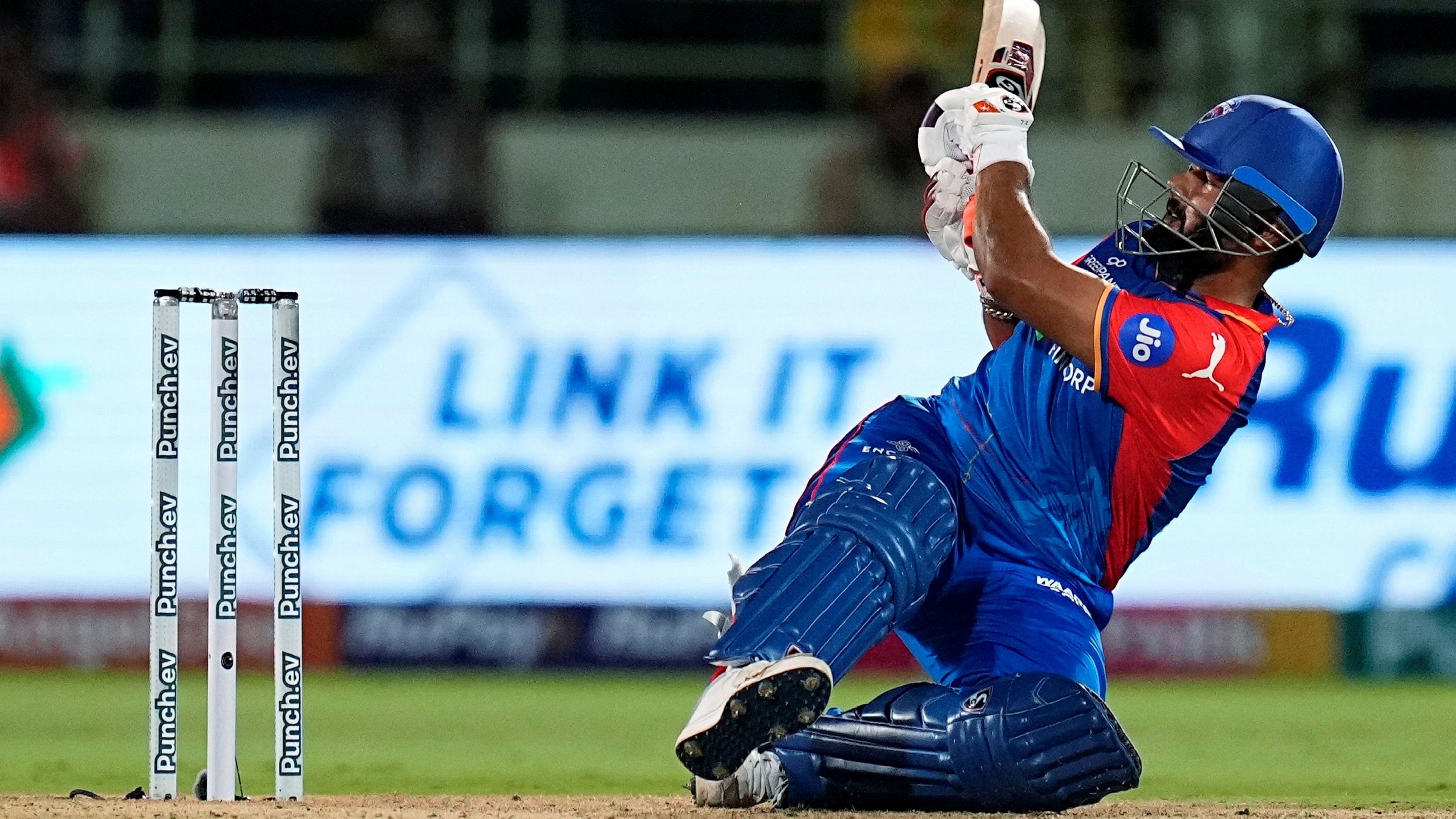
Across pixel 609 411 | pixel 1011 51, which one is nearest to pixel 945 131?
pixel 1011 51

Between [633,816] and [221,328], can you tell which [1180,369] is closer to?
[633,816]

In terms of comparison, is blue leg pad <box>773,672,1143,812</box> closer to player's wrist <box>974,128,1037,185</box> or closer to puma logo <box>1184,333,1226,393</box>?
puma logo <box>1184,333,1226,393</box>

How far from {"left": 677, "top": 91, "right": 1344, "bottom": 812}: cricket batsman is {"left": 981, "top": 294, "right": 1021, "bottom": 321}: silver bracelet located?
0.01 meters

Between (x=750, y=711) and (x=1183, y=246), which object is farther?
(x=1183, y=246)

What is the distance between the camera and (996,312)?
5211mm

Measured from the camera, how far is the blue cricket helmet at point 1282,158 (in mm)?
4727

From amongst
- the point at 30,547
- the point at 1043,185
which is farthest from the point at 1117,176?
the point at 30,547

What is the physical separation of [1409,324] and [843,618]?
634 cm

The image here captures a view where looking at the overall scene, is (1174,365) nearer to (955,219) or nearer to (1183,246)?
(1183,246)

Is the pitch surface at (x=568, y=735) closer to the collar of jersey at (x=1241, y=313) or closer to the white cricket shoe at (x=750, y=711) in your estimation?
the white cricket shoe at (x=750, y=711)

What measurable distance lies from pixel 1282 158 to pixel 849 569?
4.64ft

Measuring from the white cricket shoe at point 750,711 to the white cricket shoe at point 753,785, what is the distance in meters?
0.58

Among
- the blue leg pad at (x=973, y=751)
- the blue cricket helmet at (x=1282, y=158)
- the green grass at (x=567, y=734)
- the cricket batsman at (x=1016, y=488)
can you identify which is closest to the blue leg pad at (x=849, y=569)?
the cricket batsman at (x=1016, y=488)

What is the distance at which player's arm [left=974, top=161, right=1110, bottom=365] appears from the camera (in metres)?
4.50
